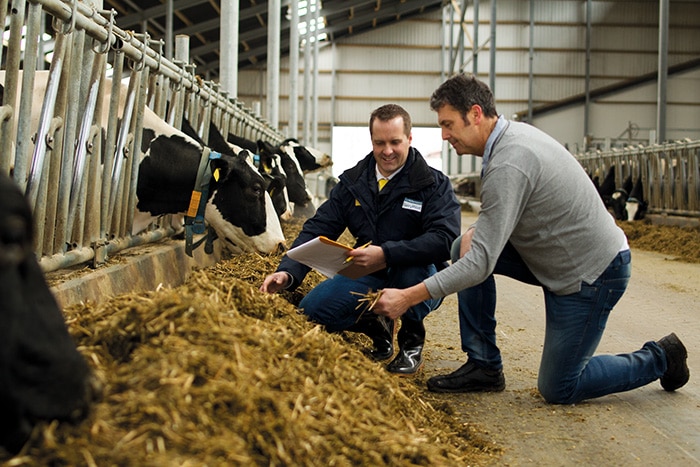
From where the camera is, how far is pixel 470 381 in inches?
150

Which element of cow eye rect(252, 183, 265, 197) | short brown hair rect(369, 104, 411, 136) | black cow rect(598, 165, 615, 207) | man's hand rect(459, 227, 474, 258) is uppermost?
black cow rect(598, 165, 615, 207)

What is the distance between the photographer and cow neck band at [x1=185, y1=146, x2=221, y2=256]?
5.37 meters

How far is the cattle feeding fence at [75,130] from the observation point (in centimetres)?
368

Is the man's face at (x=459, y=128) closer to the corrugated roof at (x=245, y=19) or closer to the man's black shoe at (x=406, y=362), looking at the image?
the man's black shoe at (x=406, y=362)

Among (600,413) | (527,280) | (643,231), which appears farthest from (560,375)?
(643,231)

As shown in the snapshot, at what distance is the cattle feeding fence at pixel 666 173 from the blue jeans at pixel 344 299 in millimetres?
11414

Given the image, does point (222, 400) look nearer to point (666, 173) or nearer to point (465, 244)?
point (465, 244)

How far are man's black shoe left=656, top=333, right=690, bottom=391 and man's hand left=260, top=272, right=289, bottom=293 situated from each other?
184cm

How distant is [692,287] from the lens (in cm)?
774

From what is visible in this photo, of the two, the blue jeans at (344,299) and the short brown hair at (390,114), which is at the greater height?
the short brown hair at (390,114)

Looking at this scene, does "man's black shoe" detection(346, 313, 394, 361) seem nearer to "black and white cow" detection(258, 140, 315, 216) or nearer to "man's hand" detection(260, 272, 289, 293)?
"man's hand" detection(260, 272, 289, 293)

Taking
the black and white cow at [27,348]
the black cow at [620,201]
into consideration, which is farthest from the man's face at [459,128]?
the black cow at [620,201]

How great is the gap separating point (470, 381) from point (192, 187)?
264 centimetres

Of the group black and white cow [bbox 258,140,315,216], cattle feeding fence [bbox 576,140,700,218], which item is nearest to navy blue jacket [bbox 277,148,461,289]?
black and white cow [bbox 258,140,315,216]
